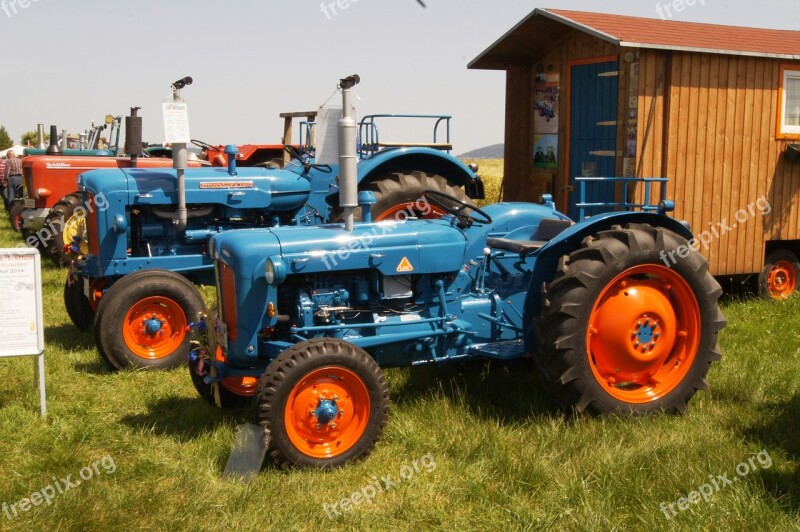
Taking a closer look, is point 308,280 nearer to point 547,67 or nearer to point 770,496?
point 770,496

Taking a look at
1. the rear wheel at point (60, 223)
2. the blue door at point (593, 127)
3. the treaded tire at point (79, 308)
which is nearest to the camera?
the treaded tire at point (79, 308)

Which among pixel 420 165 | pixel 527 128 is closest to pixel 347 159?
pixel 420 165

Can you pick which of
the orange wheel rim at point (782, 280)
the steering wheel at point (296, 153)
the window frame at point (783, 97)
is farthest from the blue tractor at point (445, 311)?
the orange wheel rim at point (782, 280)

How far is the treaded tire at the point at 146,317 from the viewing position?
19.6ft

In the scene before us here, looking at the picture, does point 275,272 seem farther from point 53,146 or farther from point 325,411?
point 53,146

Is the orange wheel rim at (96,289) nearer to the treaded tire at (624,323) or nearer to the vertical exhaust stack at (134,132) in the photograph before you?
the vertical exhaust stack at (134,132)

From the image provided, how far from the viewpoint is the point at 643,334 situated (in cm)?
464

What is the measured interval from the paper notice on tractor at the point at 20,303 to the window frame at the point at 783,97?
248 inches

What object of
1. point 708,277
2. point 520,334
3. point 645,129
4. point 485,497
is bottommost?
point 485,497

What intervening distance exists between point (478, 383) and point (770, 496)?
1.94m

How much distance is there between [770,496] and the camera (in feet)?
12.1

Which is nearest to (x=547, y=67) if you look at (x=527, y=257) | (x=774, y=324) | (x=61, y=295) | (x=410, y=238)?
(x=774, y=324)

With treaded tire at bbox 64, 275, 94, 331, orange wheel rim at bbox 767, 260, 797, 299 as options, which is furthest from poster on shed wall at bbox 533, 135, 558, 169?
treaded tire at bbox 64, 275, 94, 331

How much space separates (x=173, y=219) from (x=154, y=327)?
1.17 m
